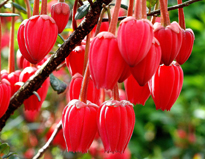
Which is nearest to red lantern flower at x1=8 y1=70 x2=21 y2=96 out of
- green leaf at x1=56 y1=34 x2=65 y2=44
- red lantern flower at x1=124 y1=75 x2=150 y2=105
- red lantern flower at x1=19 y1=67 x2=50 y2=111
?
red lantern flower at x1=19 y1=67 x2=50 y2=111

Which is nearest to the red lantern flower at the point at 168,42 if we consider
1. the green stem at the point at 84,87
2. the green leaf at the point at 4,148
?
the green stem at the point at 84,87

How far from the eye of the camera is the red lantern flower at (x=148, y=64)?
1.29 feet

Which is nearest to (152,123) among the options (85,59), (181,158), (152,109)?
(152,109)

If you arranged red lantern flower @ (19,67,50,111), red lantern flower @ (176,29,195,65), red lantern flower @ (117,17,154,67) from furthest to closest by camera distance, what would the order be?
red lantern flower @ (19,67,50,111) < red lantern flower @ (176,29,195,65) < red lantern flower @ (117,17,154,67)

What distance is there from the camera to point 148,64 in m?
0.39

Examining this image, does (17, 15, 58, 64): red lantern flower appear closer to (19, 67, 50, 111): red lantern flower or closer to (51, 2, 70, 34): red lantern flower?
(51, 2, 70, 34): red lantern flower

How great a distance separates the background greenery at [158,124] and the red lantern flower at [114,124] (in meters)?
0.49

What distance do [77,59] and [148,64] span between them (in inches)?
7.4

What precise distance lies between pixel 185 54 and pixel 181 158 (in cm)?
185

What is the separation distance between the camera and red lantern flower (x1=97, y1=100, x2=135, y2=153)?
0.43m

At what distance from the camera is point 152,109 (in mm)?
2969

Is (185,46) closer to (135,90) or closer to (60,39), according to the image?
(135,90)

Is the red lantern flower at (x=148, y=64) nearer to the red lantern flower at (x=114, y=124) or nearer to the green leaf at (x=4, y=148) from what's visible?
the red lantern flower at (x=114, y=124)

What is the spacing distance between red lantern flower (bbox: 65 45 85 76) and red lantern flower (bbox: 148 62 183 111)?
0.14 meters
